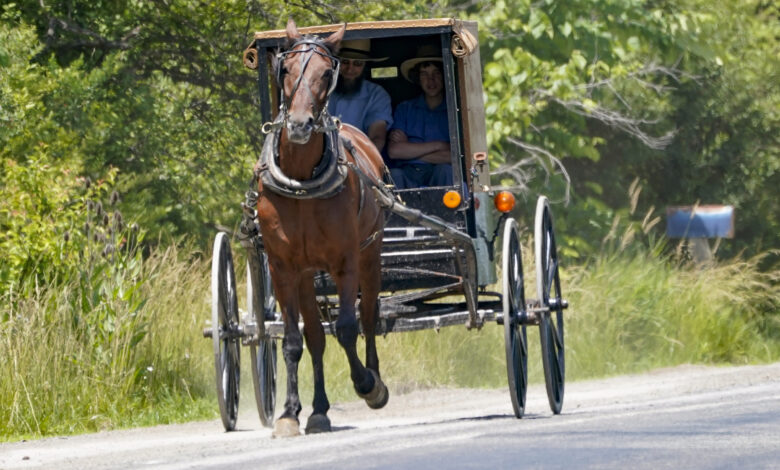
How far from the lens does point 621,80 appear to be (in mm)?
23469

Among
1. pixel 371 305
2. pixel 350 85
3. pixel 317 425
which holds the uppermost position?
pixel 350 85

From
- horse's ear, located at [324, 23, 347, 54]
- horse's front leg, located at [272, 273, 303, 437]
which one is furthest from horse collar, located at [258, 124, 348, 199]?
horse's front leg, located at [272, 273, 303, 437]

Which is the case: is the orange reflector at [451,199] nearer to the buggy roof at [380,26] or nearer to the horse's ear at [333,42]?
the buggy roof at [380,26]

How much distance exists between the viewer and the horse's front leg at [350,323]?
9922 millimetres

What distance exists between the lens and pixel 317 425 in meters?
10.0

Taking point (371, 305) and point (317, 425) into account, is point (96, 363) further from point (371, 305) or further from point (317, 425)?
point (317, 425)

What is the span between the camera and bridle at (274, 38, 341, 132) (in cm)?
919

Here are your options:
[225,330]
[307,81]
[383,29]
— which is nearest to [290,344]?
[225,330]

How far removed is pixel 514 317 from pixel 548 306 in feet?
1.66

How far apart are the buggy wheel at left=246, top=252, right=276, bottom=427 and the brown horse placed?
0.47m

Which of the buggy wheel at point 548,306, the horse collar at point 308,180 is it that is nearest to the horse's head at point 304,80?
the horse collar at point 308,180

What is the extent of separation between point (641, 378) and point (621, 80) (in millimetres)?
8635

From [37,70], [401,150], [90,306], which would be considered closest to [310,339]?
[401,150]

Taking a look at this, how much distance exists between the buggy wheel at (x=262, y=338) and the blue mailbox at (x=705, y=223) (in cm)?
1083
